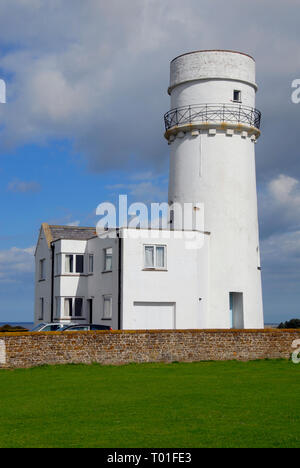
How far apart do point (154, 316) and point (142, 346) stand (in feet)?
29.2

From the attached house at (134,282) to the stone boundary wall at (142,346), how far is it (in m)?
7.52

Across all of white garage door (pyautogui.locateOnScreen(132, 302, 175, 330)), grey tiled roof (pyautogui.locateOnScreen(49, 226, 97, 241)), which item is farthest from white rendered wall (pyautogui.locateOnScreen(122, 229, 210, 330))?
grey tiled roof (pyautogui.locateOnScreen(49, 226, 97, 241))

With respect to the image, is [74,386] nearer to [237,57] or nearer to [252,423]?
[252,423]

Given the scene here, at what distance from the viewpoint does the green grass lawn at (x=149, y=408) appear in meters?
11.0

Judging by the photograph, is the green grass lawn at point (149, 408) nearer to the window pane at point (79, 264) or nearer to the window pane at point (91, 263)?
the window pane at point (91, 263)

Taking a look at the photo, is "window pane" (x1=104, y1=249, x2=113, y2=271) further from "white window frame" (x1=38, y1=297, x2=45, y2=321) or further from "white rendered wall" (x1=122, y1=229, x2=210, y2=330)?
"white window frame" (x1=38, y1=297, x2=45, y2=321)

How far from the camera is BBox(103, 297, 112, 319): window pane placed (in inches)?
1411

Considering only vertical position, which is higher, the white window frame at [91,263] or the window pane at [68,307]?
the white window frame at [91,263]

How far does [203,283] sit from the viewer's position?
36188 mm

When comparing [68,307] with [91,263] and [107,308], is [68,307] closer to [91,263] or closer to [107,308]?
[91,263]

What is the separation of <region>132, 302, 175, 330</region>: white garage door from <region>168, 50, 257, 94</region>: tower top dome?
44.5ft

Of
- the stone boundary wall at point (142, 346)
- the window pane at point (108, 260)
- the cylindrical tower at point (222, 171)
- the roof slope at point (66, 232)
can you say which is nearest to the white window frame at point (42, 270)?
the roof slope at point (66, 232)
